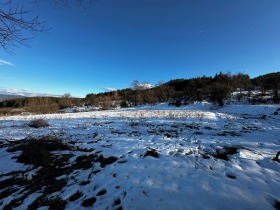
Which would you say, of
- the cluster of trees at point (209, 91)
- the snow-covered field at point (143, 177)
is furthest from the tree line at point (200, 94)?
the snow-covered field at point (143, 177)

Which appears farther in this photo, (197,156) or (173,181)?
(197,156)

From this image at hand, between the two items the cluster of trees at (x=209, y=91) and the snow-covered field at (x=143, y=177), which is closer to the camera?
the snow-covered field at (x=143, y=177)

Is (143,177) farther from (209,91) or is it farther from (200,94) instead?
(200,94)

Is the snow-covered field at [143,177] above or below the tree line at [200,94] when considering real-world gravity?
below

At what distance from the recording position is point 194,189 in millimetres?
2879

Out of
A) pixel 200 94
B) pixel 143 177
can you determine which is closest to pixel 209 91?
pixel 200 94

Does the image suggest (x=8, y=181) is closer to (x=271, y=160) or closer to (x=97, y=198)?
(x=97, y=198)

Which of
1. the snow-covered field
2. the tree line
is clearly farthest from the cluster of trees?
the snow-covered field

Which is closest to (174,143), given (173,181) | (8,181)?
(173,181)

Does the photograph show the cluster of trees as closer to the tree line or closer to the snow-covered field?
the tree line

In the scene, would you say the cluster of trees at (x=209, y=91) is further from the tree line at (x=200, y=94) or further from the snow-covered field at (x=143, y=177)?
the snow-covered field at (x=143, y=177)

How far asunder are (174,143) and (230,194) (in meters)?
3.16

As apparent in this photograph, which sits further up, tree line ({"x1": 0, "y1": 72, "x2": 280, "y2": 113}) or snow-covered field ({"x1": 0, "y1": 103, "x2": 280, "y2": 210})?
tree line ({"x1": 0, "y1": 72, "x2": 280, "y2": 113})

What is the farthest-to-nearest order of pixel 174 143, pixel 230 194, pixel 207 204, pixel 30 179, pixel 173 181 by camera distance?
pixel 174 143 < pixel 30 179 < pixel 173 181 < pixel 230 194 < pixel 207 204
